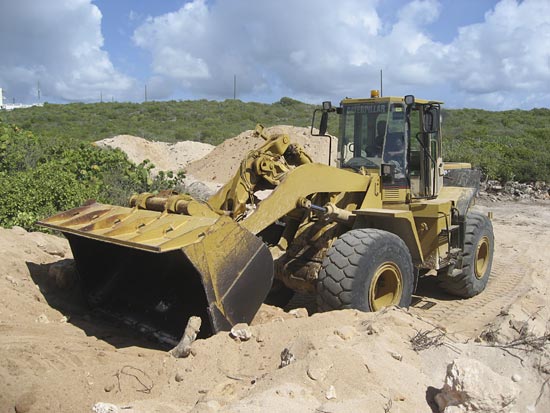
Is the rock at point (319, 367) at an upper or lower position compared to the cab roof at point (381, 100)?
lower

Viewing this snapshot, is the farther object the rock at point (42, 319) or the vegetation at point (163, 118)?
the vegetation at point (163, 118)

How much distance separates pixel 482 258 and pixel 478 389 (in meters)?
5.28

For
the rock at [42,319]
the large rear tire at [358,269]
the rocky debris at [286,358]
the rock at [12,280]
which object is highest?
the large rear tire at [358,269]

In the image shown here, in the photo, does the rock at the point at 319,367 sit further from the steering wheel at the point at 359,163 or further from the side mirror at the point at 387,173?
the steering wheel at the point at 359,163

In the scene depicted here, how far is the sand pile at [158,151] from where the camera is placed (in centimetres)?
2031

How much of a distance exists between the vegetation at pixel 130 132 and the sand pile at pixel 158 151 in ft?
4.28

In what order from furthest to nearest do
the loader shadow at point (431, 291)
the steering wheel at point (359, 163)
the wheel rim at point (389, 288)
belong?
the loader shadow at point (431, 291), the steering wheel at point (359, 163), the wheel rim at point (389, 288)

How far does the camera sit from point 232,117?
43.0 meters

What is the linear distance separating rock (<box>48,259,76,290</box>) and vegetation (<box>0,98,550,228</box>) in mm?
1979

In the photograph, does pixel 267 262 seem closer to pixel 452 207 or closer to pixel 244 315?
pixel 244 315

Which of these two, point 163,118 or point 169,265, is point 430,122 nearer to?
point 169,265

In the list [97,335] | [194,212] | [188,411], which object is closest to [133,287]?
[97,335]

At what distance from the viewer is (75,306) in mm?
6418

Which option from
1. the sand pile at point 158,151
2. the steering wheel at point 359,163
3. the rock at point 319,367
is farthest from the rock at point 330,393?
the sand pile at point 158,151
